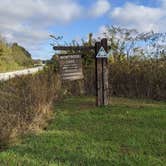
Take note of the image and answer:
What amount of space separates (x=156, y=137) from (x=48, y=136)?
2.27 meters

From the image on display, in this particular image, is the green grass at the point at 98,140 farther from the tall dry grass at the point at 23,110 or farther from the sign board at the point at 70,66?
the sign board at the point at 70,66

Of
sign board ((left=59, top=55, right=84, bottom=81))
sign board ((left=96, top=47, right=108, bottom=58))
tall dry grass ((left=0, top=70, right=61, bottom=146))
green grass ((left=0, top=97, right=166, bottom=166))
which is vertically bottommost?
green grass ((left=0, top=97, right=166, bottom=166))

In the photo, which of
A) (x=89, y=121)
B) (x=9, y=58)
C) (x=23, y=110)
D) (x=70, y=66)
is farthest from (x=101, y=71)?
(x=9, y=58)

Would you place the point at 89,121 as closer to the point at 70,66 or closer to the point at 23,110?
the point at 23,110

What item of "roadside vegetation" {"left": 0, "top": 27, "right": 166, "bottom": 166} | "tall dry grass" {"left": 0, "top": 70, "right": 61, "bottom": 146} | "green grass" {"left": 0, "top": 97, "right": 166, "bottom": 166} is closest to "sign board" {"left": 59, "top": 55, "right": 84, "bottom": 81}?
"roadside vegetation" {"left": 0, "top": 27, "right": 166, "bottom": 166}

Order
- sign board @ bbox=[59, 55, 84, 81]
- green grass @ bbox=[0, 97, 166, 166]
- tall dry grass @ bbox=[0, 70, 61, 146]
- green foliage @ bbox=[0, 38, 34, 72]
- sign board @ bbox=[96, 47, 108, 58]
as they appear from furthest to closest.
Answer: green foliage @ bbox=[0, 38, 34, 72] < sign board @ bbox=[59, 55, 84, 81] < sign board @ bbox=[96, 47, 108, 58] < tall dry grass @ bbox=[0, 70, 61, 146] < green grass @ bbox=[0, 97, 166, 166]

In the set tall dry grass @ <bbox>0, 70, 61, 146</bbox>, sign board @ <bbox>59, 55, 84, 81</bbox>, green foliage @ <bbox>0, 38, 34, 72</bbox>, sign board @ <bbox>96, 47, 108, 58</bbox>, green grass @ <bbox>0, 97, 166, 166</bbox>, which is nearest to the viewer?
green grass @ <bbox>0, 97, 166, 166</bbox>

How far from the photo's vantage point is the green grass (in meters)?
6.93

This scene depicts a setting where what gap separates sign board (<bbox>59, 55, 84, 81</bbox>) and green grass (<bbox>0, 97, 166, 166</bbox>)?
2.04 metres

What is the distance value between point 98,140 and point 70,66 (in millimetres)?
6247

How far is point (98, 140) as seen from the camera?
8461 mm

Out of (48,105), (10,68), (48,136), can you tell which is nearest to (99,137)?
(48,136)

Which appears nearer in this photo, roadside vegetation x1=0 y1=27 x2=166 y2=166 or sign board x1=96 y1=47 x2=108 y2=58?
roadside vegetation x1=0 y1=27 x2=166 y2=166

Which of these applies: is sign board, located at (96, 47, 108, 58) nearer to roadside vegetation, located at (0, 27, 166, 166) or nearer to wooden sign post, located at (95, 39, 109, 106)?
wooden sign post, located at (95, 39, 109, 106)
